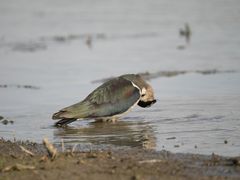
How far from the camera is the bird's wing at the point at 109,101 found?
9922mm

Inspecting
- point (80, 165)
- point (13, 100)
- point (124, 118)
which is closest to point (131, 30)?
point (13, 100)

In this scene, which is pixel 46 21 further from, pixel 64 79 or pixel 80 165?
pixel 80 165

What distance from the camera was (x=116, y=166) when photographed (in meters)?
6.76

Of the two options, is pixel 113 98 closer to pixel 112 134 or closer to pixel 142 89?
pixel 142 89

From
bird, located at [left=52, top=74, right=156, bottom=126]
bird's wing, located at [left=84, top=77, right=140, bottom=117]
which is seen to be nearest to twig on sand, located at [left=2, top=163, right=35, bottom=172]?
bird, located at [left=52, top=74, right=156, bottom=126]

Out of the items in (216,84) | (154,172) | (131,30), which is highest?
(131,30)

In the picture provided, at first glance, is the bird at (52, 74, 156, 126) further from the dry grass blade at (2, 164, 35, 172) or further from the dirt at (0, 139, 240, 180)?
the dry grass blade at (2, 164, 35, 172)

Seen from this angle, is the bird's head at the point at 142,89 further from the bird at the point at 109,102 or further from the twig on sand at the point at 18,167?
the twig on sand at the point at 18,167

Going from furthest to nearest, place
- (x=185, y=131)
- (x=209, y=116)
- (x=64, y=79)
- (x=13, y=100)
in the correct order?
(x=64, y=79)
(x=13, y=100)
(x=209, y=116)
(x=185, y=131)

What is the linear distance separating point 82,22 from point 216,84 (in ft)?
32.3

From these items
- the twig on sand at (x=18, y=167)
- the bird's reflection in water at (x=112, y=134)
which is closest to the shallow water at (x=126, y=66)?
the bird's reflection in water at (x=112, y=134)

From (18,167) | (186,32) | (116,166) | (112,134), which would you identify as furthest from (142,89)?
(186,32)

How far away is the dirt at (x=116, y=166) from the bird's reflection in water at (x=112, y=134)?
985 mm

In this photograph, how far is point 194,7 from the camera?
23.0 m
